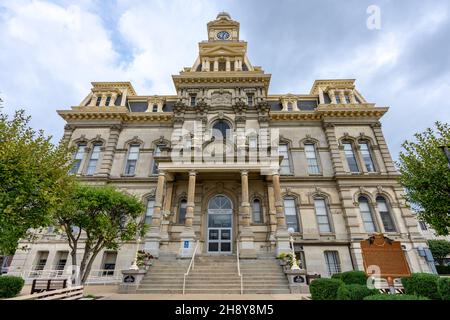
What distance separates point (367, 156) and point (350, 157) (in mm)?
1584

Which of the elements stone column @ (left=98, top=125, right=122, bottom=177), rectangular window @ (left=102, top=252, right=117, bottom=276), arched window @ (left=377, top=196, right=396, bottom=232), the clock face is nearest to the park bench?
rectangular window @ (left=102, top=252, right=117, bottom=276)

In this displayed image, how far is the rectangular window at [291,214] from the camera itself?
60.0ft

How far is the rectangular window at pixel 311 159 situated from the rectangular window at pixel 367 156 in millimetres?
4376

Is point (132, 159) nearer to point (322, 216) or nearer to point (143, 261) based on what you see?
point (143, 261)

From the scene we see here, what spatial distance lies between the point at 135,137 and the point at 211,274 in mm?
15149

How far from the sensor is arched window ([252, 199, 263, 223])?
17.9 metres

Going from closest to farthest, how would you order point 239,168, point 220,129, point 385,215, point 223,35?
point 239,168
point 385,215
point 220,129
point 223,35

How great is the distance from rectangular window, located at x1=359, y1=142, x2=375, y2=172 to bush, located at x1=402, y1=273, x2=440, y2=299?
14.2 meters

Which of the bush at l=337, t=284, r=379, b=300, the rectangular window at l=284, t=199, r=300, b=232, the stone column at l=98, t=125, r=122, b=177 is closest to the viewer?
the bush at l=337, t=284, r=379, b=300

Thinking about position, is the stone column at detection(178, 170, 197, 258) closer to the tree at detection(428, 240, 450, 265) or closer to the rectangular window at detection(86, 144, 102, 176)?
the rectangular window at detection(86, 144, 102, 176)

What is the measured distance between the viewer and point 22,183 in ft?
28.2

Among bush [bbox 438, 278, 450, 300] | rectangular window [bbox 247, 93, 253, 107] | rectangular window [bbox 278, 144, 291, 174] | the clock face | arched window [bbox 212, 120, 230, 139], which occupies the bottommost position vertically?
bush [bbox 438, 278, 450, 300]

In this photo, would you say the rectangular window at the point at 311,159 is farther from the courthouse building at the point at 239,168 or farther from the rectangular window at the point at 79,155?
the rectangular window at the point at 79,155

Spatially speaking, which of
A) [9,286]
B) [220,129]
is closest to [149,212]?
[220,129]
